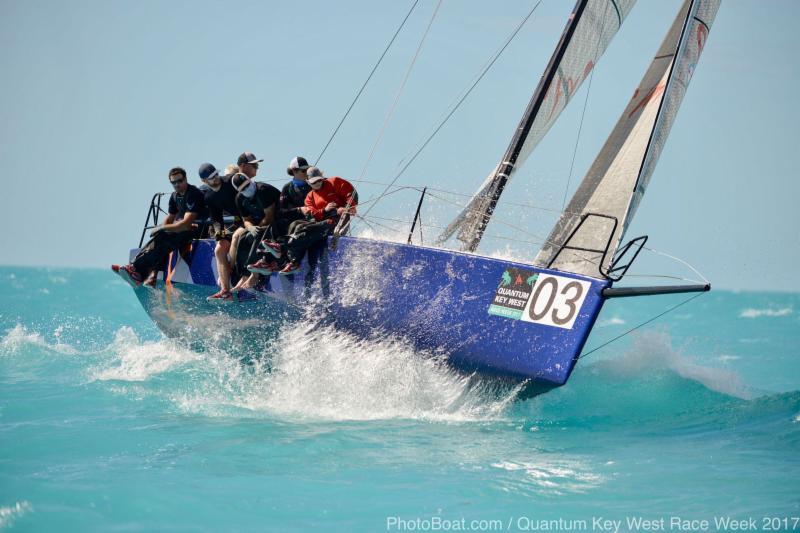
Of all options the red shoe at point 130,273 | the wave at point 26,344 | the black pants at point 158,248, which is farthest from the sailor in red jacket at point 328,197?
the wave at point 26,344

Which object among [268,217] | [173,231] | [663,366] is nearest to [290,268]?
[268,217]

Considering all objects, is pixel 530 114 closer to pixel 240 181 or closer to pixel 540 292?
pixel 540 292

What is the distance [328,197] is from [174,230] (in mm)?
2059

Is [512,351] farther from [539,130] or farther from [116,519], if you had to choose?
[116,519]

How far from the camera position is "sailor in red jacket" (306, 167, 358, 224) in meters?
7.32

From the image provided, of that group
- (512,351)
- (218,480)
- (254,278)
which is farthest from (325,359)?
(218,480)

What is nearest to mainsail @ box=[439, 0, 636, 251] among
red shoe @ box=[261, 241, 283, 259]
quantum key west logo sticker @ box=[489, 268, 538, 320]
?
quantum key west logo sticker @ box=[489, 268, 538, 320]

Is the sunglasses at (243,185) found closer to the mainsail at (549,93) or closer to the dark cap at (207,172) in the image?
the dark cap at (207,172)

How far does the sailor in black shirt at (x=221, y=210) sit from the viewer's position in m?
7.72

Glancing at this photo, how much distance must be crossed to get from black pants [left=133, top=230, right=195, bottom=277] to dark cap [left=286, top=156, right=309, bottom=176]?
152cm

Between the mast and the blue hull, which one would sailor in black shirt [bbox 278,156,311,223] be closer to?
the blue hull

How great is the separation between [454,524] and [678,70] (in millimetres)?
4054

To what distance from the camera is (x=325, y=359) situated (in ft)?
23.1

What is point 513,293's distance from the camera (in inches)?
237
